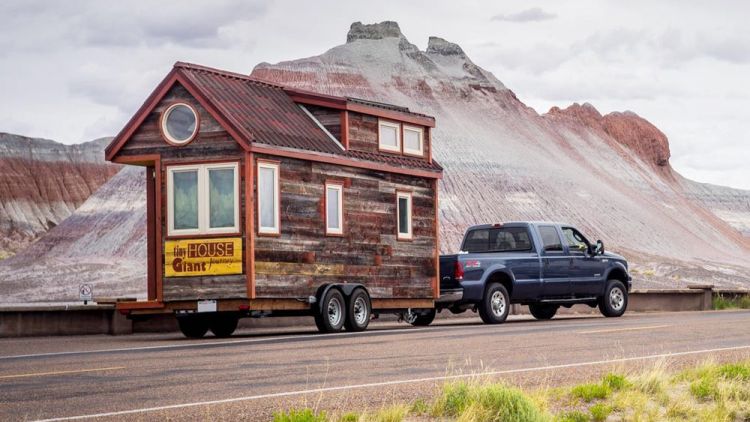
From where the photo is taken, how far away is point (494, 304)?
25094 mm

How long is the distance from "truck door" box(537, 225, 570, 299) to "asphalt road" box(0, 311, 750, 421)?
183 inches

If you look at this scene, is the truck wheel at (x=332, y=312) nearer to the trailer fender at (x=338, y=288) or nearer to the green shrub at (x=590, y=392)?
the trailer fender at (x=338, y=288)

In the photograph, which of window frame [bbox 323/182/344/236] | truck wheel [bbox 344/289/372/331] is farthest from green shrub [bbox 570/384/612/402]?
window frame [bbox 323/182/344/236]

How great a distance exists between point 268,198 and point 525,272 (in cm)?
664

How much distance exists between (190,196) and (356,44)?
93.4 m

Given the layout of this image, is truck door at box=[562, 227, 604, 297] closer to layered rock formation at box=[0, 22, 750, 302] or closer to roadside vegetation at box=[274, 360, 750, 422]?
roadside vegetation at box=[274, 360, 750, 422]

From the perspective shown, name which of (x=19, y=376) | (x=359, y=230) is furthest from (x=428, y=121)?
(x=19, y=376)

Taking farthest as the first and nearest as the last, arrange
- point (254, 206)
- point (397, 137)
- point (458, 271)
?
point (397, 137), point (458, 271), point (254, 206)

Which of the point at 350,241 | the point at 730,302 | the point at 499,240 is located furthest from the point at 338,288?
the point at 730,302

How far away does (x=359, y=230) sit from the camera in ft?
79.0

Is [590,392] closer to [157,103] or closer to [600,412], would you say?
A: [600,412]

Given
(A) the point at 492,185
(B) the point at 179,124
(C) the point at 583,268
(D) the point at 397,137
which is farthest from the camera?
(A) the point at 492,185

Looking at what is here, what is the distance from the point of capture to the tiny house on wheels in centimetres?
2136

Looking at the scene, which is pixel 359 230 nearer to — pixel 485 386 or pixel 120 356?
pixel 120 356
